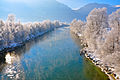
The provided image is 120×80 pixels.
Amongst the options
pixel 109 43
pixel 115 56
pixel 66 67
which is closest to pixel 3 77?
pixel 66 67

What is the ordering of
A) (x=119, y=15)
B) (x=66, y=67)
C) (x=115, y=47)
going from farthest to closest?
1. (x=66, y=67)
2. (x=119, y=15)
3. (x=115, y=47)

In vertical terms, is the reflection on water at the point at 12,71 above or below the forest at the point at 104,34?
below

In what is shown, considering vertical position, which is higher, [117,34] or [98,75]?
[117,34]

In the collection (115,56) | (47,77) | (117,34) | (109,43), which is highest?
(117,34)

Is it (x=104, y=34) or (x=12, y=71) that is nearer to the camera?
(x=12, y=71)

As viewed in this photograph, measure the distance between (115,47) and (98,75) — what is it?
20.7 ft

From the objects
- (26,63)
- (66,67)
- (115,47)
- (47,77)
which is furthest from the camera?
(26,63)

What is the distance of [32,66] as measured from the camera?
24.0 meters

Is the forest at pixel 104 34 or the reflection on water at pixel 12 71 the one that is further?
the reflection on water at pixel 12 71

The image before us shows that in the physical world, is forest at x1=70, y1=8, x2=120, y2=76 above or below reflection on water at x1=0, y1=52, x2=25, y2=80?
above

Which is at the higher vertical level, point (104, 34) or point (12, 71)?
point (104, 34)

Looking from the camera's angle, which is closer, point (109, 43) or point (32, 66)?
point (109, 43)

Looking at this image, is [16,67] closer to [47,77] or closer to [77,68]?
[47,77]

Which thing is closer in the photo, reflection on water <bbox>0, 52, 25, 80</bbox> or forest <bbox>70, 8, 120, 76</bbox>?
forest <bbox>70, 8, 120, 76</bbox>
